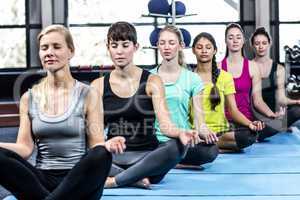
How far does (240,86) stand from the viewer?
12.9 feet

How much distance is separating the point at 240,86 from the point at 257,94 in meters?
0.22

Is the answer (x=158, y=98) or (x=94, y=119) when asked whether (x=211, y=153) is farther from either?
(x=94, y=119)

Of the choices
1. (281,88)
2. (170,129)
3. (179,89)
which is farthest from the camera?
(281,88)

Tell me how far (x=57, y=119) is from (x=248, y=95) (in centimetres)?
219

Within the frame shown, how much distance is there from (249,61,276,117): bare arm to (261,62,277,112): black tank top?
8.4 inches

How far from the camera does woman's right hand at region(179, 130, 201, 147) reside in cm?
241

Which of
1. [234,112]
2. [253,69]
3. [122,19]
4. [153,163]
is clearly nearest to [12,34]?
[122,19]

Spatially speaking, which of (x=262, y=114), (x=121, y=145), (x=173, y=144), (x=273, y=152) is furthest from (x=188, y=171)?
(x=121, y=145)

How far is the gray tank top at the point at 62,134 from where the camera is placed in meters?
2.10

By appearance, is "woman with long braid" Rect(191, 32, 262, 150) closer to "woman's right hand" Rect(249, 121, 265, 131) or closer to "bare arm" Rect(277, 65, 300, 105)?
"woman's right hand" Rect(249, 121, 265, 131)

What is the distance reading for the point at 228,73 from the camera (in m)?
3.69

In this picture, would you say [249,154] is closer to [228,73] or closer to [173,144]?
[228,73]

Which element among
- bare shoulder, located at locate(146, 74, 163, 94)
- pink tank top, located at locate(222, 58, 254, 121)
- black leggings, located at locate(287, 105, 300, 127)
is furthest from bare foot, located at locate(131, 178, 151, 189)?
black leggings, located at locate(287, 105, 300, 127)

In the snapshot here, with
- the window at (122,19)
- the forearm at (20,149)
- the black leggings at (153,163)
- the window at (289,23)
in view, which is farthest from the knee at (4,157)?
the window at (289,23)
